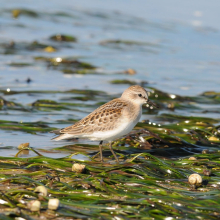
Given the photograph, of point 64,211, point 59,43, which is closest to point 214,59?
point 59,43

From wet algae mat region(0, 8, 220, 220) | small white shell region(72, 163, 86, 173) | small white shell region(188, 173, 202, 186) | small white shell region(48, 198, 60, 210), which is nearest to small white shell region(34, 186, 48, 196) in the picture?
wet algae mat region(0, 8, 220, 220)

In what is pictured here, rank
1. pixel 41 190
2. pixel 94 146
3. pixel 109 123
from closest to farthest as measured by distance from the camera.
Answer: pixel 41 190 → pixel 109 123 → pixel 94 146

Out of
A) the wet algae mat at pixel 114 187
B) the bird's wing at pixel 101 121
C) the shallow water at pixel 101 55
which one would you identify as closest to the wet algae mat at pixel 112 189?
the wet algae mat at pixel 114 187

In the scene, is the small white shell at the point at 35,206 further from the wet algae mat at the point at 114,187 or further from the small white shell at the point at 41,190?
the small white shell at the point at 41,190

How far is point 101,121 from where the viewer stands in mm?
5762

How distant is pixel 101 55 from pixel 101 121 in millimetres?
7044

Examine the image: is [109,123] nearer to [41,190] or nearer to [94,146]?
[94,146]

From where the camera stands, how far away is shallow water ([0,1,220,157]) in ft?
26.4

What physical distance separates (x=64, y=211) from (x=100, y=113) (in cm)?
205

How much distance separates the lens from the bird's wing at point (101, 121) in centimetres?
571

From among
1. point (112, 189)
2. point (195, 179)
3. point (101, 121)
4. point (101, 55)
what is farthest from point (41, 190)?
point (101, 55)

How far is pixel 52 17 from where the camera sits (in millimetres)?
16500

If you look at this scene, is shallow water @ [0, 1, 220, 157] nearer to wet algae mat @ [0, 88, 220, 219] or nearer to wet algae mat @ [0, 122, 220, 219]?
wet algae mat @ [0, 88, 220, 219]

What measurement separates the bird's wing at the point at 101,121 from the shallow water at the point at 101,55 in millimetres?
413
